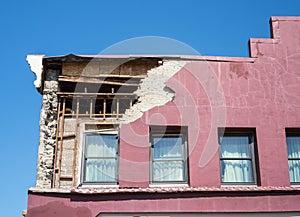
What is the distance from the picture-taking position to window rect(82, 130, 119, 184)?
13.6m

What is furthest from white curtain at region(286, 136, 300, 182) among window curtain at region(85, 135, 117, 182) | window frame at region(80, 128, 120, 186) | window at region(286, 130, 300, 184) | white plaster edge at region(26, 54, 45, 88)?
white plaster edge at region(26, 54, 45, 88)

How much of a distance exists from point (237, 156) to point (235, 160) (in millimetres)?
148

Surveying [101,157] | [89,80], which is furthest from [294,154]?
[89,80]

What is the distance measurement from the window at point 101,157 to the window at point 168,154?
1104 millimetres

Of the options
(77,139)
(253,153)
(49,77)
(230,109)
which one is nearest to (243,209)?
(253,153)

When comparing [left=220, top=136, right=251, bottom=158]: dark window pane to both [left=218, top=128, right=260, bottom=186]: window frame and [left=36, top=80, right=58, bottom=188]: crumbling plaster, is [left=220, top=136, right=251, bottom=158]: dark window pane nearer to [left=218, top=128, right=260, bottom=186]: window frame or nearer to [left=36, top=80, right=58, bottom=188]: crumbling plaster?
[left=218, top=128, right=260, bottom=186]: window frame

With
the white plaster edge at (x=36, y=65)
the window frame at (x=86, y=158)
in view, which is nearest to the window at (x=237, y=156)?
the window frame at (x=86, y=158)

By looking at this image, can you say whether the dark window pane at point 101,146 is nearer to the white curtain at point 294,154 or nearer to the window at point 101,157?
the window at point 101,157

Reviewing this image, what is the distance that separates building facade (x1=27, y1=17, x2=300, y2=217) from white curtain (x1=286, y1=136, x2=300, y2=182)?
0.10ft

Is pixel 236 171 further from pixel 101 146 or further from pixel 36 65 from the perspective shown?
pixel 36 65

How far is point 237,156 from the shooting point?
14055 mm

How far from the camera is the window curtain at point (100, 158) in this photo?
1363 cm

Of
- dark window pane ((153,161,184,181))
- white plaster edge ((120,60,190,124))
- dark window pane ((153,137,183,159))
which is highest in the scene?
white plaster edge ((120,60,190,124))

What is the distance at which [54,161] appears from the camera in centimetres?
1389
